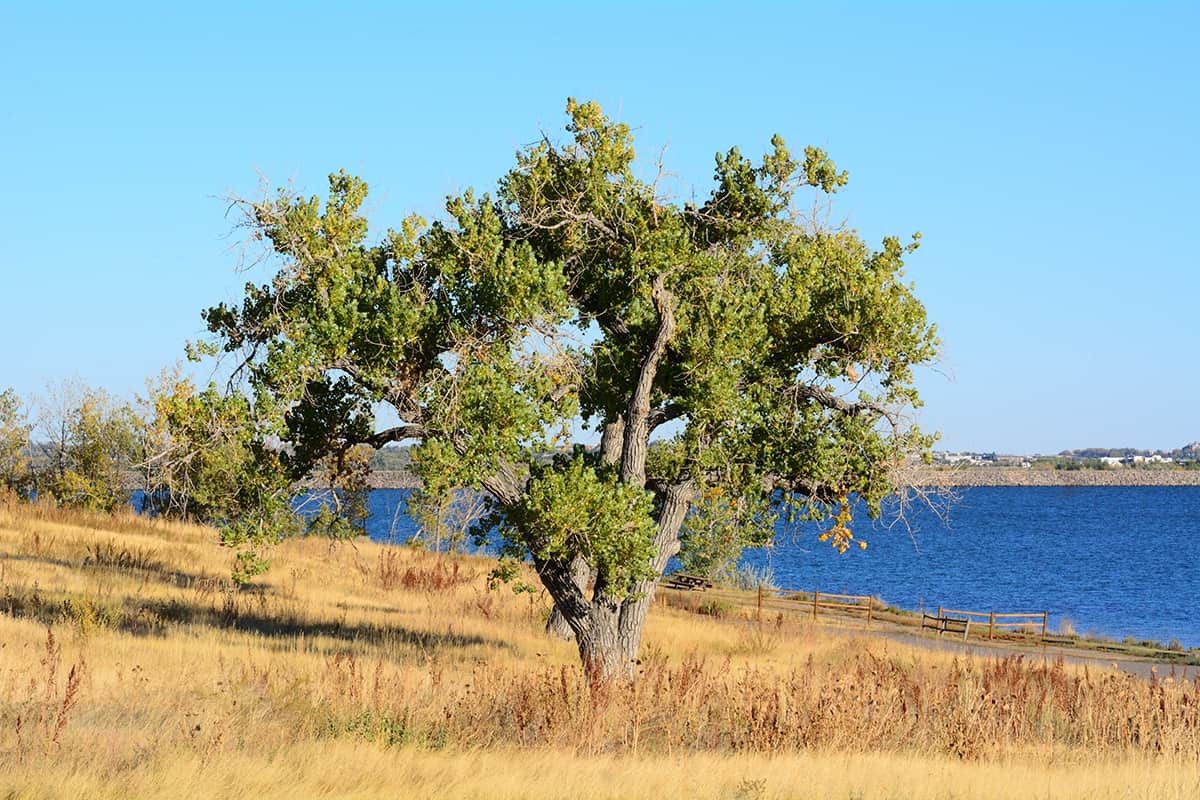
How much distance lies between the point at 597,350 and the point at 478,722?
7005mm

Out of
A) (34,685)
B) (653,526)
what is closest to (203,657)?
(34,685)

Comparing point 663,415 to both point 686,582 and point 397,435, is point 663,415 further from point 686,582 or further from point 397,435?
point 686,582

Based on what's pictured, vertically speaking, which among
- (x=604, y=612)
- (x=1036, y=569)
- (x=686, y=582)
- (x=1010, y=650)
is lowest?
(x=1036, y=569)

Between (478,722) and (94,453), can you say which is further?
(94,453)

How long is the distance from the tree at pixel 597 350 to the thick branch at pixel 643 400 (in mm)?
36

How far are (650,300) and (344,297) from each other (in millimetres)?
4480

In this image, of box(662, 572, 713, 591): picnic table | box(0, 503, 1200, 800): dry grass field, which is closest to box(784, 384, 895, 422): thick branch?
box(0, 503, 1200, 800): dry grass field

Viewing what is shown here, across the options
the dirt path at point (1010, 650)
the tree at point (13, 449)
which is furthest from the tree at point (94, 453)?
the dirt path at point (1010, 650)

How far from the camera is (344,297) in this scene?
16297 millimetres

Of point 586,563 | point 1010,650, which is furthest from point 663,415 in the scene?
point 1010,650

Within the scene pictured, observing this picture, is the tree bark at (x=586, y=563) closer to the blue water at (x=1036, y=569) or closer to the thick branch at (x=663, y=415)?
the thick branch at (x=663, y=415)

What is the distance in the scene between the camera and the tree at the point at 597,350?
16.2 metres

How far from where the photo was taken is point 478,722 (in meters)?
13.0

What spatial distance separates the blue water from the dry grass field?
580 centimetres
